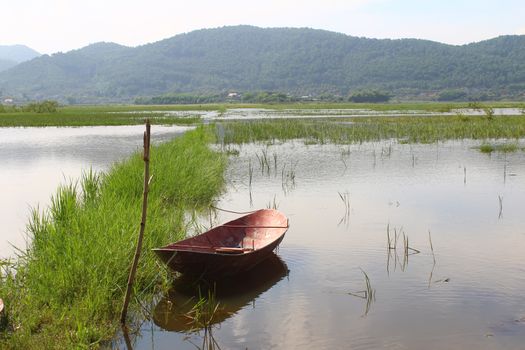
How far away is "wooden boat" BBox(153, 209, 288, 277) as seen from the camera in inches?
275

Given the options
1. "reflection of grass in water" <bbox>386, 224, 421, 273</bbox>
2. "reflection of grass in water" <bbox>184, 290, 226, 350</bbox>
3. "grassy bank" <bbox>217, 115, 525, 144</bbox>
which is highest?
"grassy bank" <bbox>217, 115, 525, 144</bbox>

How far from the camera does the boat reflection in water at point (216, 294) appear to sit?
662 centimetres

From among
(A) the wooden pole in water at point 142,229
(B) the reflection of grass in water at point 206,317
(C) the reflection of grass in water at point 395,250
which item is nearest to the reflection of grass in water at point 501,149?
(C) the reflection of grass in water at point 395,250

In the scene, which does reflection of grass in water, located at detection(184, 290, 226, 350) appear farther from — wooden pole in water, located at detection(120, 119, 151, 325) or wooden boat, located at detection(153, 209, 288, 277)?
wooden pole in water, located at detection(120, 119, 151, 325)

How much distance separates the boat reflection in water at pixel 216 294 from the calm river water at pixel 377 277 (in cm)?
3

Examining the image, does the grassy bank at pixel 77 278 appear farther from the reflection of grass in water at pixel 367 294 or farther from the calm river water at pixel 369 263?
the reflection of grass in water at pixel 367 294

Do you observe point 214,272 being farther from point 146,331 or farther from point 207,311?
point 146,331

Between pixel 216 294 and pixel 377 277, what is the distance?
92.5 inches

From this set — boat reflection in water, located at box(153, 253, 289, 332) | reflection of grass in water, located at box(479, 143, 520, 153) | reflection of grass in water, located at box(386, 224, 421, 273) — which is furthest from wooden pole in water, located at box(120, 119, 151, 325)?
reflection of grass in water, located at box(479, 143, 520, 153)

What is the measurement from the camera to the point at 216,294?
7383 mm

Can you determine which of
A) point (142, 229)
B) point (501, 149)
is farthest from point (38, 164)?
point (501, 149)

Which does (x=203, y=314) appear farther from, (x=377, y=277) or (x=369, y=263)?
(x=369, y=263)

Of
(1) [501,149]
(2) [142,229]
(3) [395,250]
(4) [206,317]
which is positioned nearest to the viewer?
(2) [142,229]

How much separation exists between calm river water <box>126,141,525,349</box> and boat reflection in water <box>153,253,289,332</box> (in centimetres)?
3
